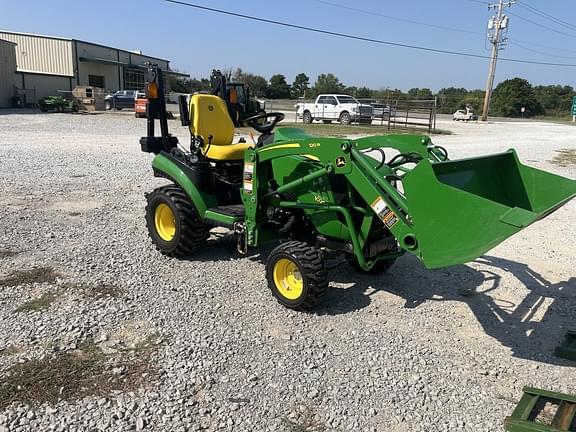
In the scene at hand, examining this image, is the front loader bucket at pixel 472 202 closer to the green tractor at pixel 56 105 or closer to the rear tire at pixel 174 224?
the rear tire at pixel 174 224

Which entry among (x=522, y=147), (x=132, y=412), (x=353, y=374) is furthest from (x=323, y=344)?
(x=522, y=147)

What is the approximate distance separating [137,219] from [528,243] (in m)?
5.18

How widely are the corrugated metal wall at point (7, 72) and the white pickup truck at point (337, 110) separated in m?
22.0

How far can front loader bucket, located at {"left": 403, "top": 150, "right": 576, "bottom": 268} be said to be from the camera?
3283mm

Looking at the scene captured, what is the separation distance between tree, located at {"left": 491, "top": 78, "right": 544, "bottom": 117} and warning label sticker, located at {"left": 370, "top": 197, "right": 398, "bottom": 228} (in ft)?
212

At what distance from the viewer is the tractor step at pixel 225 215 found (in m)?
5.10

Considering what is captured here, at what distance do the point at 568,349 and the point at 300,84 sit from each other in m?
76.6

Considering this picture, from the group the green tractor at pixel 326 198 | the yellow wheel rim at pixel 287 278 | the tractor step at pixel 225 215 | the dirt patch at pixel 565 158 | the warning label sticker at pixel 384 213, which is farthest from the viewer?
the dirt patch at pixel 565 158

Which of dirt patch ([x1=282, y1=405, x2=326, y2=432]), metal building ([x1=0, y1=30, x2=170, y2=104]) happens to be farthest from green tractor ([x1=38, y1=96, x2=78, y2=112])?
dirt patch ([x1=282, y1=405, x2=326, y2=432])

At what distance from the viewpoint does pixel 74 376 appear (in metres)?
3.31

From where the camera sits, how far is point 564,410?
3.00 m

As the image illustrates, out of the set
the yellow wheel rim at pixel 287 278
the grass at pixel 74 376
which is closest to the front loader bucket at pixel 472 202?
the yellow wheel rim at pixel 287 278

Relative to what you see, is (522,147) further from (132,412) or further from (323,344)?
(132,412)

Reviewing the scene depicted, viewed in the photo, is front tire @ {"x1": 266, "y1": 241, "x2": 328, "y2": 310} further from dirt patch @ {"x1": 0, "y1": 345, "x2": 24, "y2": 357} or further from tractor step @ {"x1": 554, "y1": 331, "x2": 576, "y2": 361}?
dirt patch @ {"x1": 0, "y1": 345, "x2": 24, "y2": 357}
